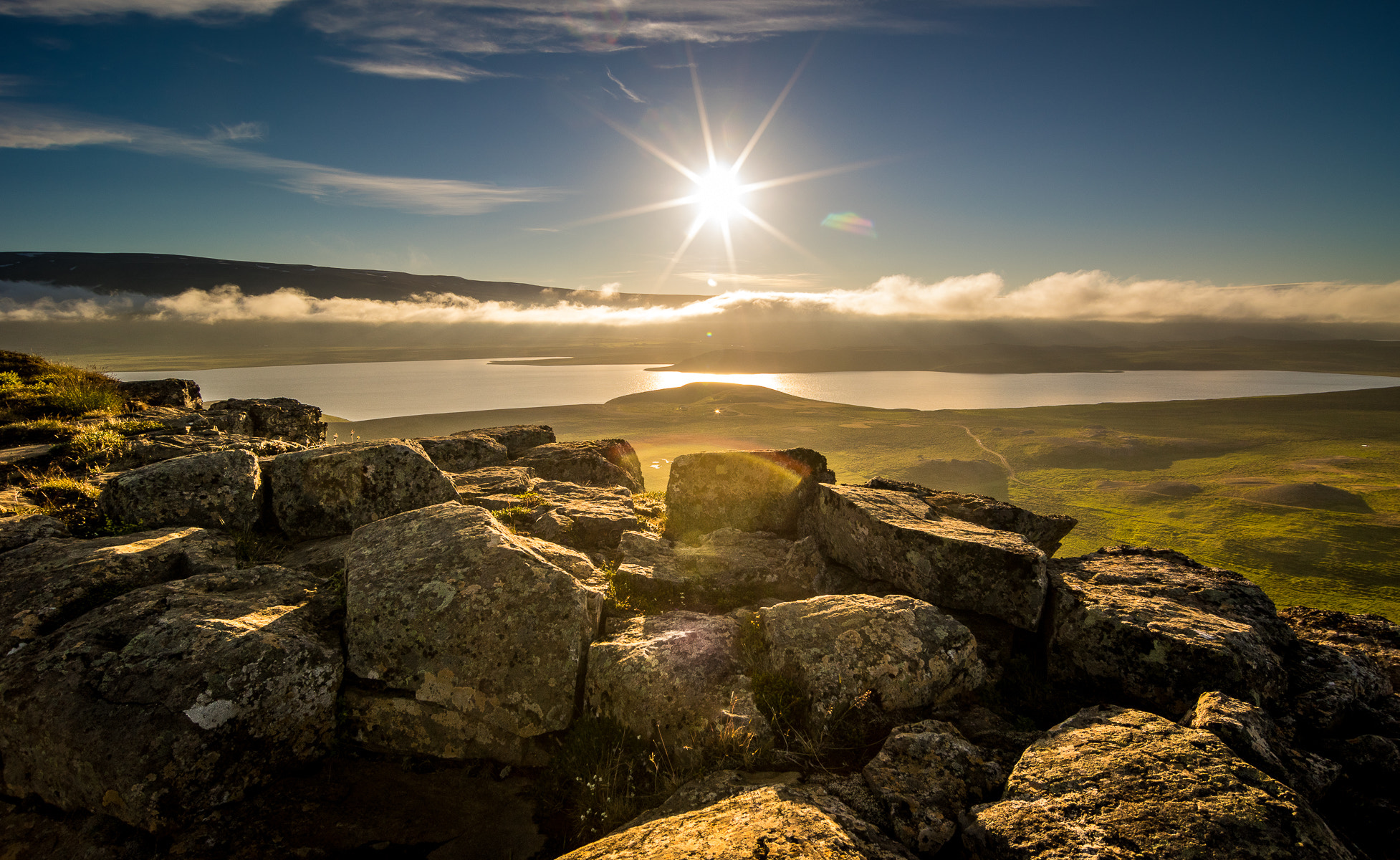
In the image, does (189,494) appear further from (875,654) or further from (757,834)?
(875,654)

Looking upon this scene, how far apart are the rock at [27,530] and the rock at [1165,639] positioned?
13.0 m

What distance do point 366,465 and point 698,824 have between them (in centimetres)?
757

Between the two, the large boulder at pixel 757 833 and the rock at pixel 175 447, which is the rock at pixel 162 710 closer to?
the large boulder at pixel 757 833

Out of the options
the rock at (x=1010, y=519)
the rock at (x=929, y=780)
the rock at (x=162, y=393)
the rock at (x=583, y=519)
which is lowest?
the rock at (x=929, y=780)

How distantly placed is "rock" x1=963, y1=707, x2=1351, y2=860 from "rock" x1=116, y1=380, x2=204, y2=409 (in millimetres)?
21088

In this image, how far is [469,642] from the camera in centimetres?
632

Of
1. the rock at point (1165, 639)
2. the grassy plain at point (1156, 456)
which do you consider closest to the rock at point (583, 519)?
the rock at point (1165, 639)

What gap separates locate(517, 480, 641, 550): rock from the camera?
974 centimetres

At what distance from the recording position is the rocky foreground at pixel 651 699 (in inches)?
183

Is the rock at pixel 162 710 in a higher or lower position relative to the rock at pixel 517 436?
lower

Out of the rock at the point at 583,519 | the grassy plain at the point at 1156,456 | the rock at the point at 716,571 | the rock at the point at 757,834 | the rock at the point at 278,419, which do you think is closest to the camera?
the rock at the point at 757,834

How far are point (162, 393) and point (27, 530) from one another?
11.8 meters

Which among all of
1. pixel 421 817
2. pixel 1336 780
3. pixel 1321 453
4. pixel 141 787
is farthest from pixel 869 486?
pixel 1321 453

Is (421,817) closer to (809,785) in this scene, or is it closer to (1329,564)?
(809,785)
